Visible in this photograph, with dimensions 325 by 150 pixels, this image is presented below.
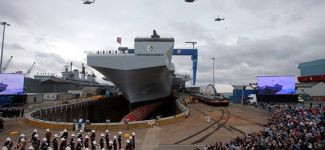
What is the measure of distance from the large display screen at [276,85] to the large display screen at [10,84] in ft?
121

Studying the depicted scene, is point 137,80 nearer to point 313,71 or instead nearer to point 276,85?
point 276,85

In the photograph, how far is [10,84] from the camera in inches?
1432

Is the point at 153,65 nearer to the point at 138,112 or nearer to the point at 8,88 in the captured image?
the point at 138,112

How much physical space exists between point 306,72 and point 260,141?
105865mm

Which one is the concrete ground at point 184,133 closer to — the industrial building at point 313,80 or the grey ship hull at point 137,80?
the grey ship hull at point 137,80

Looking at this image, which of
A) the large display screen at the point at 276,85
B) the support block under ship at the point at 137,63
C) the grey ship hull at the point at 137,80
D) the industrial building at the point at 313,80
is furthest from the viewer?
the industrial building at the point at 313,80

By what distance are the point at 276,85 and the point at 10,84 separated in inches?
1572

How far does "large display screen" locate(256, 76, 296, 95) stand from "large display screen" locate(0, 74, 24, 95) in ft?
121

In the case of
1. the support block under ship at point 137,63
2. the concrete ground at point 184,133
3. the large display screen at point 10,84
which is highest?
the support block under ship at point 137,63

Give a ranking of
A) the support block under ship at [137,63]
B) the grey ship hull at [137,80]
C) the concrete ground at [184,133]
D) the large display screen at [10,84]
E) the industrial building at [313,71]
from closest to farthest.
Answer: the concrete ground at [184,133]
the support block under ship at [137,63]
the grey ship hull at [137,80]
the large display screen at [10,84]
the industrial building at [313,71]

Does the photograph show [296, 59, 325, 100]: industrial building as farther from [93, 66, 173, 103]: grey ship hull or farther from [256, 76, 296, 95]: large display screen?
[93, 66, 173, 103]: grey ship hull

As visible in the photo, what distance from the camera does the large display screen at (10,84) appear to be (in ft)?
116

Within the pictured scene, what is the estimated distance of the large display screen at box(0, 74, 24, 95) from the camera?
35.4 m

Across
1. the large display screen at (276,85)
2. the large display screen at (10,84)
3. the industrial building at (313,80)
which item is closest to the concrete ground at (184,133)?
the large display screen at (10,84)
